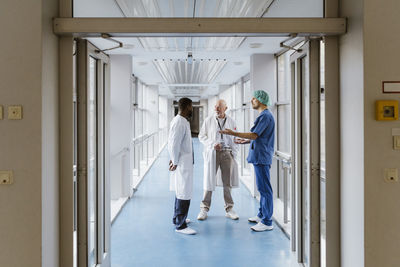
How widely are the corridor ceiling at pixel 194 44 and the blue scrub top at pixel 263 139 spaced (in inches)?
39.6

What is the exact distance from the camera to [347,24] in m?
1.95

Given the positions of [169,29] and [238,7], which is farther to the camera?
[238,7]

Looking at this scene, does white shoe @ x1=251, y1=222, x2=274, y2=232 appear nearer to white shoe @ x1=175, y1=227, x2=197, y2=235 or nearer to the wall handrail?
white shoe @ x1=175, y1=227, x2=197, y2=235

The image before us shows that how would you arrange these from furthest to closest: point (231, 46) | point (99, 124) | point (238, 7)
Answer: point (231, 46) < point (238, 7) < point (99, 124)

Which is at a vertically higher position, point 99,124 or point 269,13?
point 269,13

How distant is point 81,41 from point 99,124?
2.21 ft

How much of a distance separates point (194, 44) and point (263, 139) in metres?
1.58

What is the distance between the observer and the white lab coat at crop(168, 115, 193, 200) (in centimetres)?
354
